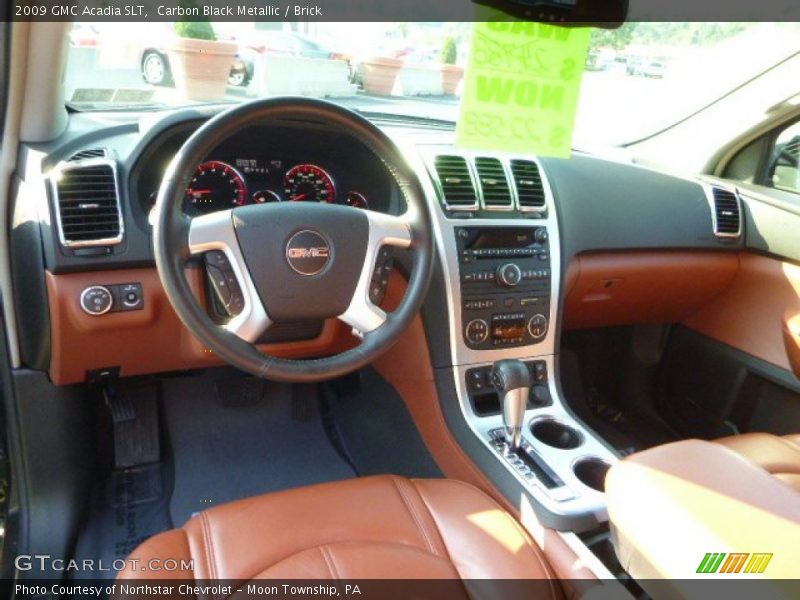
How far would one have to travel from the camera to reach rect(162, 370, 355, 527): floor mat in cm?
226

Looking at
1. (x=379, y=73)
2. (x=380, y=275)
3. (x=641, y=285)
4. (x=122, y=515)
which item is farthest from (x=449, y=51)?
(x=122, y=515)

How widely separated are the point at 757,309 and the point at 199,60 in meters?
2.03

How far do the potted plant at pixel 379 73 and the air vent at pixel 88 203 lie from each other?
698 mm

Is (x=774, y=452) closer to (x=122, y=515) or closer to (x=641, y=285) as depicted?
(x=641, y=285)

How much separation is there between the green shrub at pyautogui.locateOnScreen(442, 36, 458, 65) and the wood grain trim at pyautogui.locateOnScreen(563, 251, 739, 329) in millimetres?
783

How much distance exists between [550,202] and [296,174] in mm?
751

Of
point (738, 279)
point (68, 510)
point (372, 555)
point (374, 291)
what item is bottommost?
point (68, 510)

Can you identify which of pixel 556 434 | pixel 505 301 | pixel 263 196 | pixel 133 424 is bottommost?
pixel 133 424

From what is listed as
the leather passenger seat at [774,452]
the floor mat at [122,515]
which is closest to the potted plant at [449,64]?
the leather passenger seat at [774,452]

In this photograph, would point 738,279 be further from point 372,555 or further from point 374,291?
point 372,555

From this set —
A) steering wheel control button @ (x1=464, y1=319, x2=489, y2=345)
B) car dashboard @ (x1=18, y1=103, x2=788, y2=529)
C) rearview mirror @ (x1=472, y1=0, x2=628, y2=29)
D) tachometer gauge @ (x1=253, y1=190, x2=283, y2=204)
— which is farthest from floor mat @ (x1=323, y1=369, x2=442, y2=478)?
rearview mirror @ (x1=472, y1=0, x2=628, y2=29)

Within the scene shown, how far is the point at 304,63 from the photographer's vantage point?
1665 mm

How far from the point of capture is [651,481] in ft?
3.37

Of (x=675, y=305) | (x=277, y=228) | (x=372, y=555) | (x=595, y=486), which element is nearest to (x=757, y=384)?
(x=675, y=305)
